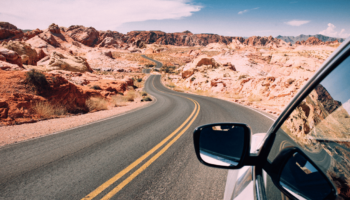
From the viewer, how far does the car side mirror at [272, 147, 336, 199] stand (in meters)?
0.81

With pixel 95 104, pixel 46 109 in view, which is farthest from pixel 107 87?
Answer: pixel 46 109

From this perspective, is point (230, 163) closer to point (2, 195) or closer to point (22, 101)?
point (2, 195)

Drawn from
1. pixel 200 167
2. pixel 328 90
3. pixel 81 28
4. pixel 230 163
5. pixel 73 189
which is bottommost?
pixel 200 167

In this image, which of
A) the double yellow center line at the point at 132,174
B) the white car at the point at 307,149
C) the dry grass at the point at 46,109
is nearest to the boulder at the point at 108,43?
the dry grass at the point at 46,109

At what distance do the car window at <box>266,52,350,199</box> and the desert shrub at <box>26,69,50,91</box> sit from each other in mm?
10967

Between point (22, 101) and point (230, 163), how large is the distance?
385 inches

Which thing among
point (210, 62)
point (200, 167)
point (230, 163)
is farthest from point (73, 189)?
point (210, 62)

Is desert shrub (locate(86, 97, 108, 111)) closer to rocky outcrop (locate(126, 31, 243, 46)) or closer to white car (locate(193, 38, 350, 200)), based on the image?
white car (locate(193, 38, 350, 200))

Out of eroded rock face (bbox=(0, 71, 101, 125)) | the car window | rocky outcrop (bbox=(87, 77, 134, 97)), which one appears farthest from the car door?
rocky outcrop (bbox=(87, 77, 134, 97))

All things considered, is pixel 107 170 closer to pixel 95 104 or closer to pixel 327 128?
pixel 327 128

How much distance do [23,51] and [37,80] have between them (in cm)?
2503

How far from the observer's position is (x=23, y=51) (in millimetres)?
25281

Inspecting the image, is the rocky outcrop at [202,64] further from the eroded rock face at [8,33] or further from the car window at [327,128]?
the eroded rock face at [8,33]

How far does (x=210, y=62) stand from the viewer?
107 feet
